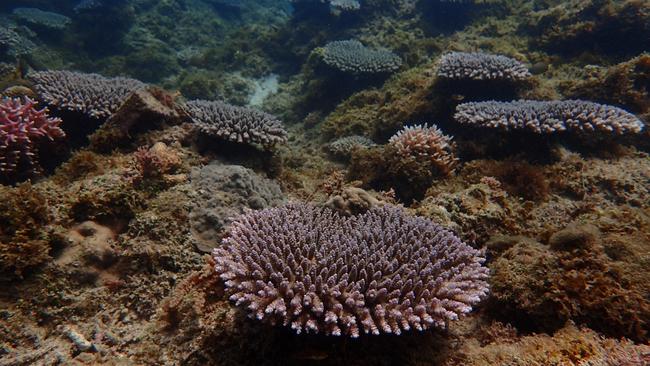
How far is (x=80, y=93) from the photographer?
236 inches

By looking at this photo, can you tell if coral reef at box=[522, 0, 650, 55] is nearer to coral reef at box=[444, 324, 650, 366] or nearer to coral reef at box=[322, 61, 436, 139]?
coral reef at box=[322, 61, 436, 139]

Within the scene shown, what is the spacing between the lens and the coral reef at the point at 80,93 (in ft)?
19.1

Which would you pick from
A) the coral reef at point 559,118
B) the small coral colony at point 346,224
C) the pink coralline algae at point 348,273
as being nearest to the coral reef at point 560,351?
the small coral colony at point 346,224

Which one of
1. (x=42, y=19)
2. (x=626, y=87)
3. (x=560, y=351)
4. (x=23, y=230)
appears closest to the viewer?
(x=560, y=351)

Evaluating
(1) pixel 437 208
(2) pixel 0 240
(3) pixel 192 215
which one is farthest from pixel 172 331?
(1) pixel 437 208

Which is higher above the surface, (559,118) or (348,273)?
(559,118)

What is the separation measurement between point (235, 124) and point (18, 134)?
2.68 m

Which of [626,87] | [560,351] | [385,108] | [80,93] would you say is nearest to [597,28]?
[626,87]

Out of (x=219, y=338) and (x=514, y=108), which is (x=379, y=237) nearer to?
(x=219, y=338)

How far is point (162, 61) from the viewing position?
16.8m

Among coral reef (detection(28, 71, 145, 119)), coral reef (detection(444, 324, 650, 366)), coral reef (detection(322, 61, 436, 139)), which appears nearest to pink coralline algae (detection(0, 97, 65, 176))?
coral reef (detection(28, 71, 145, 119))

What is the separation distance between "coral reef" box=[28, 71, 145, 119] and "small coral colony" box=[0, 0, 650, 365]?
0.12 ft

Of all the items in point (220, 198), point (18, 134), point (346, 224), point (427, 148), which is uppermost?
point (427, 148)

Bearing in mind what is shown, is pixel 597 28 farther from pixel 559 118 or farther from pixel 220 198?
pixel 220 198
